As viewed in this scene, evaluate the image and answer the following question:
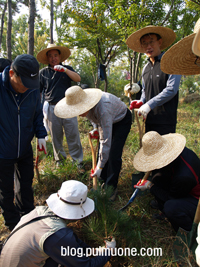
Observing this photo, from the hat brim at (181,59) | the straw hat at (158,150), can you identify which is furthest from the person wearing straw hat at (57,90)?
the hat brim at (181,59)

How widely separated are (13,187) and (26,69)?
1222mm

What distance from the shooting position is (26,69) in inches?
66.4

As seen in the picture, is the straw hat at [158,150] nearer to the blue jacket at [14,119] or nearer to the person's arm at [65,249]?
the person's arm at [65,249]

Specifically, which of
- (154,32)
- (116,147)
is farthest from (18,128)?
(154,32)

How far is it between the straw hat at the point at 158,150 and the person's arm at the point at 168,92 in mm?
550

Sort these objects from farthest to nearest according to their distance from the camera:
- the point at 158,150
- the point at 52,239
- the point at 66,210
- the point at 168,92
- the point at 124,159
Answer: the point at 124,159
the point at 168,92
the point at 158,150
the point at 66,210
the point at 52,239

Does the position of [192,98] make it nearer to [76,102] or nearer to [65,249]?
[76,102]

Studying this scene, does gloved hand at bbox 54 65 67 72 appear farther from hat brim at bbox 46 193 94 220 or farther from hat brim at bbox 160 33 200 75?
hat brim at bbox 46 193 94 220

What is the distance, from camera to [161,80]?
236 cm

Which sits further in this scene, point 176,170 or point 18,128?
point 18,128

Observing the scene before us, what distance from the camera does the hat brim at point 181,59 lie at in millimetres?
1348

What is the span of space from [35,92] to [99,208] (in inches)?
52.7

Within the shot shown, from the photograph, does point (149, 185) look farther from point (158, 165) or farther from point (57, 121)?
point (57, 121)

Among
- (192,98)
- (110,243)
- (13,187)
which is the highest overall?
(192,98)
